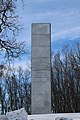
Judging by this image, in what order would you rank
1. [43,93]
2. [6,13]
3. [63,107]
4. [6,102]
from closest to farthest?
[6,13] < [43,93] < [63,107] < [6,102]

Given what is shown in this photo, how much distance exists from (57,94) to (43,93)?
1651cm

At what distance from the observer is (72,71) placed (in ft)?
117

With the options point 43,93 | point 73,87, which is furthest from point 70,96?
point 43,93

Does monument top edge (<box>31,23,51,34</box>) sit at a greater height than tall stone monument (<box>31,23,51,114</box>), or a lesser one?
greater

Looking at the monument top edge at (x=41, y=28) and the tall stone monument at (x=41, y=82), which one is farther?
the monument top edge at (x=41, y=28)

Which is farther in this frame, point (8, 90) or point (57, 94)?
point (8, 90)

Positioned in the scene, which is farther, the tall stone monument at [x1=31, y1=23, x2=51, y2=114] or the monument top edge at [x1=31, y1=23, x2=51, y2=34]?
the monument top edge at [x1=31, y1=23, x2=51, y2=34]

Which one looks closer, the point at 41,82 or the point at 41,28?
the point at 41,82

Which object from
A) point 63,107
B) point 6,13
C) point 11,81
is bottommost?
point 63,107

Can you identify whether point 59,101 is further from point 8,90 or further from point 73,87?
point 8,90

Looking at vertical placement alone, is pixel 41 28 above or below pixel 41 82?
above

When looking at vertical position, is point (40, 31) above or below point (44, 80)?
above

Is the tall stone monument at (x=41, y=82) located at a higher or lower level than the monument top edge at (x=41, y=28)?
lower

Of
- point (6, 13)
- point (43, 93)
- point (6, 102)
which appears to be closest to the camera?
point (6, 13)
